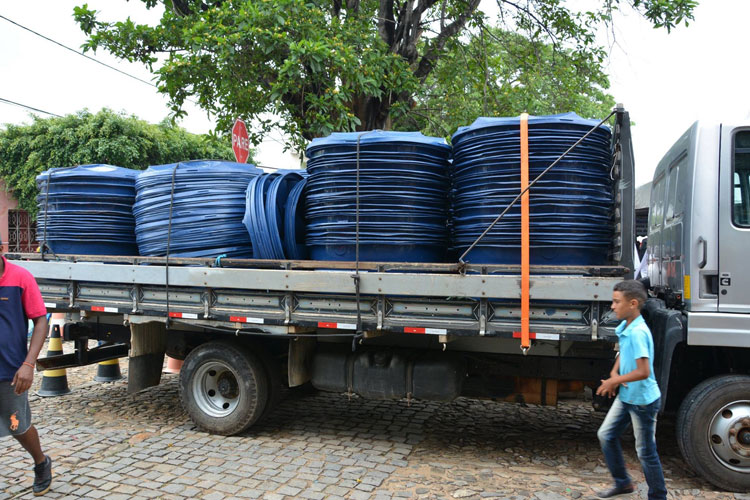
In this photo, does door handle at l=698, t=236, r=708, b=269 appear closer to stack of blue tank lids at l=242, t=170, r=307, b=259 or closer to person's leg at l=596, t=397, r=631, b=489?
Result: person's leg at l=596, t=397, r=631, b=489

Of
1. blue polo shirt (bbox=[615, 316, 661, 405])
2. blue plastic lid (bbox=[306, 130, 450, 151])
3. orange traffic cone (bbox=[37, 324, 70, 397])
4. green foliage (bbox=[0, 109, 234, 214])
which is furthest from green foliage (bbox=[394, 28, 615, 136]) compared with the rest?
green foliage (bbox=[0, 109, 234, 214])

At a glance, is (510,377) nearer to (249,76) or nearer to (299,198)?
(299,198)

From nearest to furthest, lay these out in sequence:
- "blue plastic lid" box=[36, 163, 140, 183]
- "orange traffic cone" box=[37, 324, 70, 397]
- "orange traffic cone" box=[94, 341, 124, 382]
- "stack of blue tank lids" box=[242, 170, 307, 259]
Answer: "stack of blue tank lids" box=[242, 170, 307, 259] → "blue plastic lid" box=[36, 163, 140, 183] → "orange traffic cone" box=[37, 324, 70, 397] → "orange traffic cone" box=[94, 341, 124, 382]

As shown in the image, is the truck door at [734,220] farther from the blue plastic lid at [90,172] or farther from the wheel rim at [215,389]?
the blue plastic lid at [90,172]

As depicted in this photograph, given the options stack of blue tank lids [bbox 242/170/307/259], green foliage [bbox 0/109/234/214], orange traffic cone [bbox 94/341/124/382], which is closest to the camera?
stack of blue tank lids [bbox 242/170/307/259]

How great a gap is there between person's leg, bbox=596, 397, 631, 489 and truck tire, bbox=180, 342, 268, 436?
2.85 m

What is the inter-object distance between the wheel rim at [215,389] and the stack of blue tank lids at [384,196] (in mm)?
1532

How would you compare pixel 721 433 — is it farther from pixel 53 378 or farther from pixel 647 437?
pixel 53 378

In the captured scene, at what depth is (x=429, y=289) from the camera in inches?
168

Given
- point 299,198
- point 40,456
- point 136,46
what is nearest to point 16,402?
point 40,456

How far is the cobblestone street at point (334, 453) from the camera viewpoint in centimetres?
405

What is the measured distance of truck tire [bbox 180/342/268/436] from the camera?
16.7ft

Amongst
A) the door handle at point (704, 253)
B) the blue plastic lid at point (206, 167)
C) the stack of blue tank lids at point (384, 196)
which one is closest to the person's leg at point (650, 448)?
the door handle at point (704, 253)

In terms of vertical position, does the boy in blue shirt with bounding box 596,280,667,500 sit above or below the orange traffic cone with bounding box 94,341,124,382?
above
